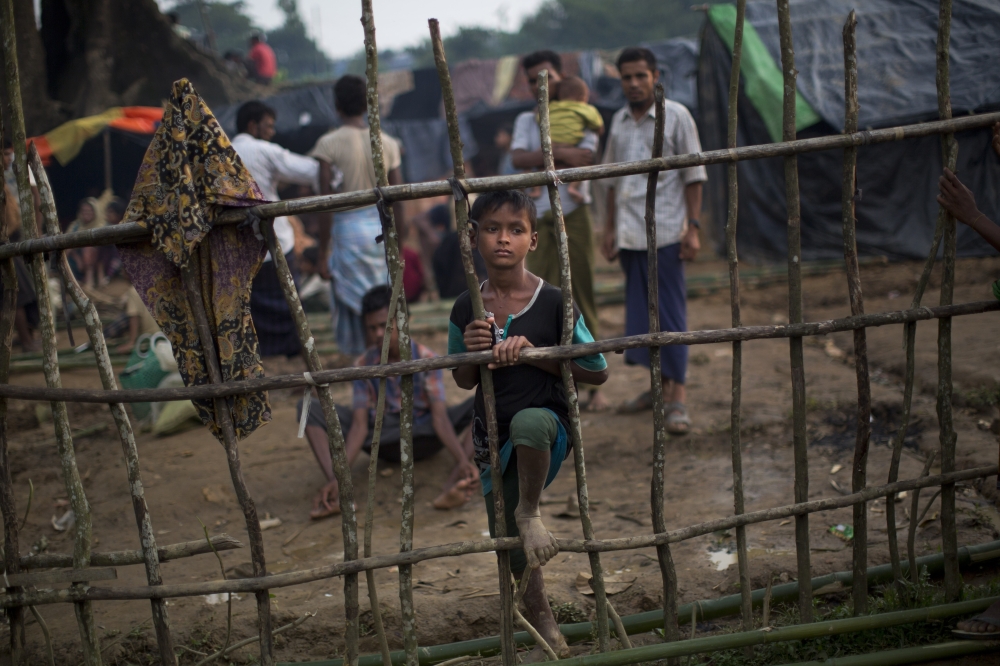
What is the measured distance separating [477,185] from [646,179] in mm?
2413

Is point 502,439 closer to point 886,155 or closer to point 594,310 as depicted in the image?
point 594,310

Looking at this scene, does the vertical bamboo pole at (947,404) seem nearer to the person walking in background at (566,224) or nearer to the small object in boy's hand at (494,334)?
the small object in boy's hand at (494,334)

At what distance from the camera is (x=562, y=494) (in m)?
3.96

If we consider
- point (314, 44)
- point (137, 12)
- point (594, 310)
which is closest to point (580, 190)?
point (594, 310)

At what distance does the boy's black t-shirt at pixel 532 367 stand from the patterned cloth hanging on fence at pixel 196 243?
2.01ft

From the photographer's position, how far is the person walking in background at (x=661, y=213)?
4.13 metres

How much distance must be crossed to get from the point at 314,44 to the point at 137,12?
3257cm

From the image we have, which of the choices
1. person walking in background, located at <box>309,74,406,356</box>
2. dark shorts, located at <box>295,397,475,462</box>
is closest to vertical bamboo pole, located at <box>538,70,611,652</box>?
dark shorts, located at <box>295,397,475,462</box>

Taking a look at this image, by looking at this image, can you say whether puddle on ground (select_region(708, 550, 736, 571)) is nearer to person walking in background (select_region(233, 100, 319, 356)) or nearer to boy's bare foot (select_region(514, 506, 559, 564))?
boy's bare foot (select_region(514, 506, 559, 564))

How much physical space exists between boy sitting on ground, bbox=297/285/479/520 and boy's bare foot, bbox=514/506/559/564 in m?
1.63

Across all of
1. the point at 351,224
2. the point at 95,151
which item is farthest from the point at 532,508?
the point at 95,151

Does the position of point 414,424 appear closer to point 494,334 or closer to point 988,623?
point 494,334

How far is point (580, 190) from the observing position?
14.9ft

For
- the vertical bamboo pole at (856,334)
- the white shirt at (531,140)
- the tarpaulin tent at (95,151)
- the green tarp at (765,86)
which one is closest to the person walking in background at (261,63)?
the tarpaulin tent at (95,151)
